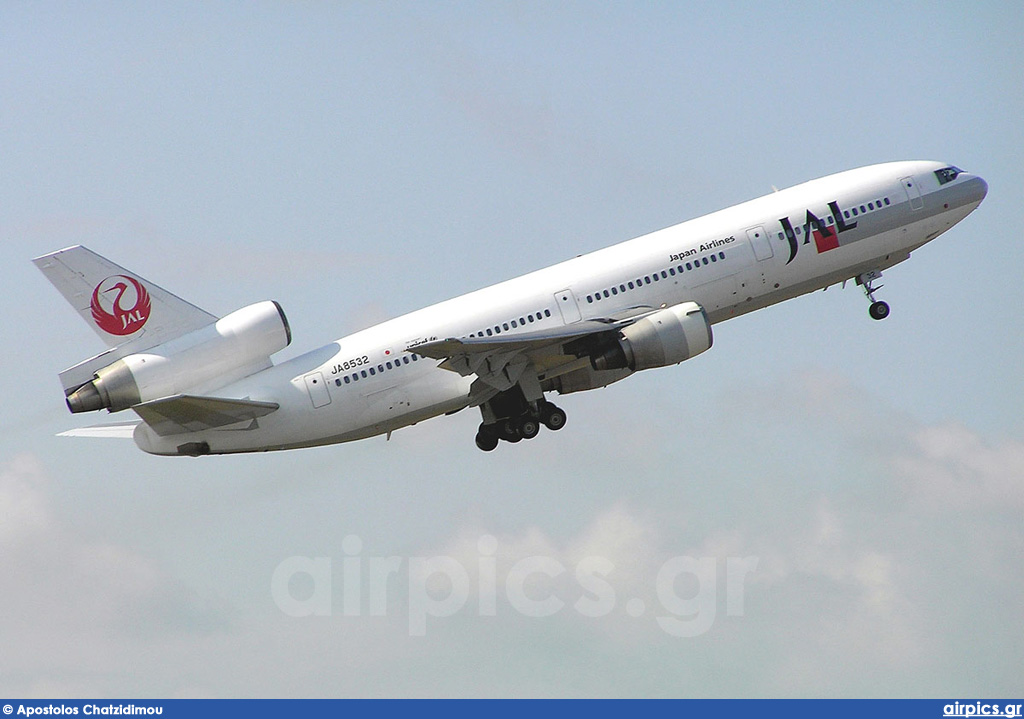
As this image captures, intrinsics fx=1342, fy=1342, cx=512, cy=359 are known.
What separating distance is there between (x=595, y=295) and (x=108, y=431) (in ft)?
51.1

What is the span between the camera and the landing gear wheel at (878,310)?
4478cm

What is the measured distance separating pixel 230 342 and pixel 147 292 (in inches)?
118

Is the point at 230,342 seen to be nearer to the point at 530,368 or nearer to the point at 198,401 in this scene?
the point at 198,401

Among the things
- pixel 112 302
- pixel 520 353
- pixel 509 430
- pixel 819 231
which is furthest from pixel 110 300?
pixel 819 231

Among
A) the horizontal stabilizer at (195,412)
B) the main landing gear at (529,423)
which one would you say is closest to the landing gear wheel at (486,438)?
Answer: the main landing gear at (529,423)

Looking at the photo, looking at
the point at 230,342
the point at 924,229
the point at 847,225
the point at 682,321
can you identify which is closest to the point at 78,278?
the point at 230,342

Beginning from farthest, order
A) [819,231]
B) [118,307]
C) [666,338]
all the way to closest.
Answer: [819,231], [118,307], [666,338]

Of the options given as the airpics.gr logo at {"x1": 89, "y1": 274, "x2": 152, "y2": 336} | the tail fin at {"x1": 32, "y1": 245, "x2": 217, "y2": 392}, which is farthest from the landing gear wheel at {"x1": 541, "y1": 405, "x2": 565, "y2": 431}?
the airpics.gr logo at {"x1": 89, "y1": 274, "x2": 152, "y2": 336}

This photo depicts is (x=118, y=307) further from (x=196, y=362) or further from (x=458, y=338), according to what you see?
(x=458, y=338)

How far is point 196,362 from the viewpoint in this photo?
131 ft

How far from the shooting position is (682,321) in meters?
38.9

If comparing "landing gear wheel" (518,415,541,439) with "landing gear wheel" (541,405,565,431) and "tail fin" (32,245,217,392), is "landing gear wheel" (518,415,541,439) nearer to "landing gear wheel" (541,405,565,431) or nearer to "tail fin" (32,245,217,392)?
"landing gear wheel" (541,405,565,431)

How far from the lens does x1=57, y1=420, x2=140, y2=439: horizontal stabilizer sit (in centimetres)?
4109

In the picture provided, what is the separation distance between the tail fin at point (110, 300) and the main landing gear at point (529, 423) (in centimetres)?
1006
